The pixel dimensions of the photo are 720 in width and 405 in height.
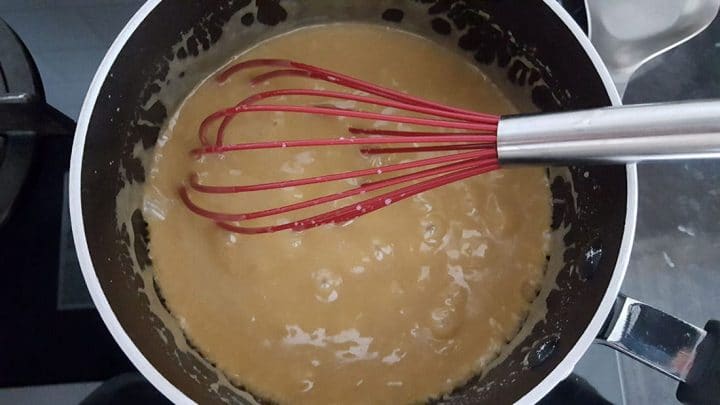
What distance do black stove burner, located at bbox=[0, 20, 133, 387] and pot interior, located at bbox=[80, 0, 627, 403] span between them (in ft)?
0.22

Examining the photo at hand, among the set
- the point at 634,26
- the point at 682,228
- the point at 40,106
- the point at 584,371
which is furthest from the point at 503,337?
the point at 40,106

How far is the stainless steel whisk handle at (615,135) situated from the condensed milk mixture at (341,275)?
0.82ft

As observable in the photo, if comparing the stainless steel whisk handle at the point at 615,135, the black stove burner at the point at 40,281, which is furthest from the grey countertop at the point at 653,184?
the stainless steel whisk handle at the point at 615,135

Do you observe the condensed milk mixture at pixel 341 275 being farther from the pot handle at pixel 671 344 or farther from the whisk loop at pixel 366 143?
the pot handle at pixel 671 344

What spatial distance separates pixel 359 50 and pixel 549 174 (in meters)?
0.27

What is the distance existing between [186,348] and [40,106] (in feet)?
0.95

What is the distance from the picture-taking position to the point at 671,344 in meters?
0.69

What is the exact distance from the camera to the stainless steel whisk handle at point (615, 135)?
536mm

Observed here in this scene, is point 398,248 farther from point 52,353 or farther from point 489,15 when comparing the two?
point 52,353

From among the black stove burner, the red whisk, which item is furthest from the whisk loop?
the black stove burner

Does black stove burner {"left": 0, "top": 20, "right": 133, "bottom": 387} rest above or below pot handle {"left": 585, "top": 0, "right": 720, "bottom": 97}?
below

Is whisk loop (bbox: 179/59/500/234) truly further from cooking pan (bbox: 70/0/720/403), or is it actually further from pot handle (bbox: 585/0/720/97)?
pot handle (bbox: 585/0/720/97)

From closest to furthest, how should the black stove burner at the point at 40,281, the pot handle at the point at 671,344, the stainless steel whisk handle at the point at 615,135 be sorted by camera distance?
1. the stainless steel whisk handle at the point at 615,135
2. the pot handle at the point at 671,344
3. the black stove burner at the point at 40,281

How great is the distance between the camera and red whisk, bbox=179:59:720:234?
1.80 ft
